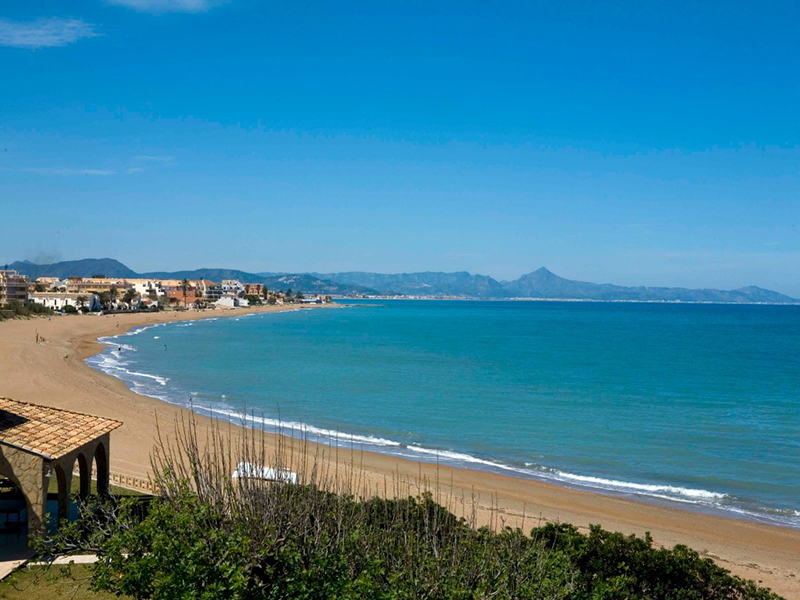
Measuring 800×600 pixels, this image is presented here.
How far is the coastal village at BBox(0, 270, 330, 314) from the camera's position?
11581 centimetres

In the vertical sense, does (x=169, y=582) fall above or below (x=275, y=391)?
above

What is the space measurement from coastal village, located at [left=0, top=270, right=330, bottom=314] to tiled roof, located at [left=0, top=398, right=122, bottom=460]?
105834 mm

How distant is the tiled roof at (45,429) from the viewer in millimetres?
10720

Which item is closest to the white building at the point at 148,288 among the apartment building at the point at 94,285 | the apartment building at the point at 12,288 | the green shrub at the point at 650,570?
the apartment building at the point at 94,285

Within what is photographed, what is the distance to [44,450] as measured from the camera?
10.7 metres

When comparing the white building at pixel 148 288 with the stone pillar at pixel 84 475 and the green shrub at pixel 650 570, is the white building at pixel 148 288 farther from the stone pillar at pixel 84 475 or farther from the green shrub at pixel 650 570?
the green shrub at pixel 650 570

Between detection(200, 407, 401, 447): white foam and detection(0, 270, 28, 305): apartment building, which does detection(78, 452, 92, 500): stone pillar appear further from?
detection(0, 270, 28, 305): apartment building

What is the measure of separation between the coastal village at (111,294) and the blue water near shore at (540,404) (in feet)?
185

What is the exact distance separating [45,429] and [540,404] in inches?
1051

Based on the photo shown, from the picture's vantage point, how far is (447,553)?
320 inches

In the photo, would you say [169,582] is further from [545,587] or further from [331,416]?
[331,416]

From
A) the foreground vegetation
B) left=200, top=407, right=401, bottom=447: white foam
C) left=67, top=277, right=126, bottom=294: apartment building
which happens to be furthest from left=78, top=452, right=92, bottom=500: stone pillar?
left=67, top=277, right=126, bottom=294: apartment building

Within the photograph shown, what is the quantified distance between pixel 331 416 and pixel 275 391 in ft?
26.2

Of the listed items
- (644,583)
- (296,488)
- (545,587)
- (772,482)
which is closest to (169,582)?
(296,488)
